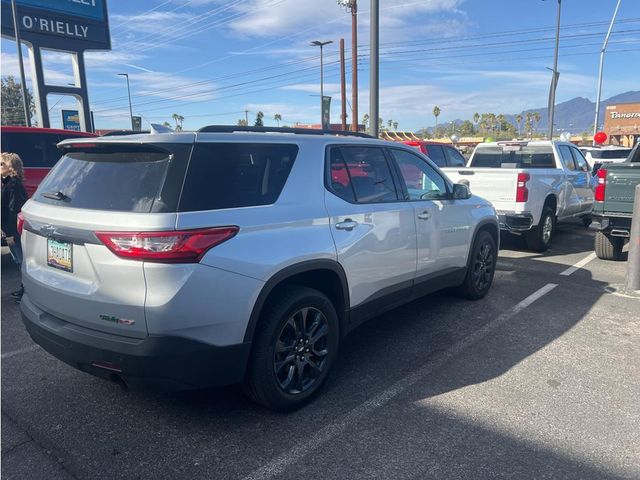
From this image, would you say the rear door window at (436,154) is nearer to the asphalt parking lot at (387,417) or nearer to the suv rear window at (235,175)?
the asphalt parking lot at (387,417)

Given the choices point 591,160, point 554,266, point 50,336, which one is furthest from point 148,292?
point 591,160

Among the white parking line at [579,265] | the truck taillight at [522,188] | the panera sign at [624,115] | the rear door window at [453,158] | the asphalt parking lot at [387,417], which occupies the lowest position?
the white parking line at [579,265]

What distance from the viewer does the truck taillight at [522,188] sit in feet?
25.0

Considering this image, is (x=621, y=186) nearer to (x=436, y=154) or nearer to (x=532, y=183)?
(x=532, y=183)

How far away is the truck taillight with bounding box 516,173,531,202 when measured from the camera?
25.0 feet

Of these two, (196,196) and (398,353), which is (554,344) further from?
(196,196)

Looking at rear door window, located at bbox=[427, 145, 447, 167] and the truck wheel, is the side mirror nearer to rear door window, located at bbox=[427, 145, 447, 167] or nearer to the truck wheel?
the truck wheel

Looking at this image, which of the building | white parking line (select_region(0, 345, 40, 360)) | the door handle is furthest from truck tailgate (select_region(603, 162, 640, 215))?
the building

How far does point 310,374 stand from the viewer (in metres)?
3.43

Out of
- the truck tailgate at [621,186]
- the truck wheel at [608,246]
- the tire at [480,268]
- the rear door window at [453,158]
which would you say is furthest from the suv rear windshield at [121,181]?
the rear door window at [453,158]

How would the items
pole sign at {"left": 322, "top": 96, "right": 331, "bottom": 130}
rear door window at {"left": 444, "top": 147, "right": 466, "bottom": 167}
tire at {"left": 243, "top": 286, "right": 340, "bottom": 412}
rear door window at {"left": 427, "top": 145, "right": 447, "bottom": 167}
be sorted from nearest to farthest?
tire at {"left": 243, "top": 286, "right": 340, "bottom": 412}, rear door window at {"left": 427, "top": 145, "right": 447, "bottom": 167}, rear door window at {"left": 444, "top": 147, "right": 466, "bottom": 167}, pole sign at {"left": 322, "top": 96, "right": 331, "bottom": 130}

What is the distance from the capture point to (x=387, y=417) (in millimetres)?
3219

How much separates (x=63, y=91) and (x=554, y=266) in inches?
Answer: 854

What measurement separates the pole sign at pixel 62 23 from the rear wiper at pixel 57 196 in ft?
68.1
